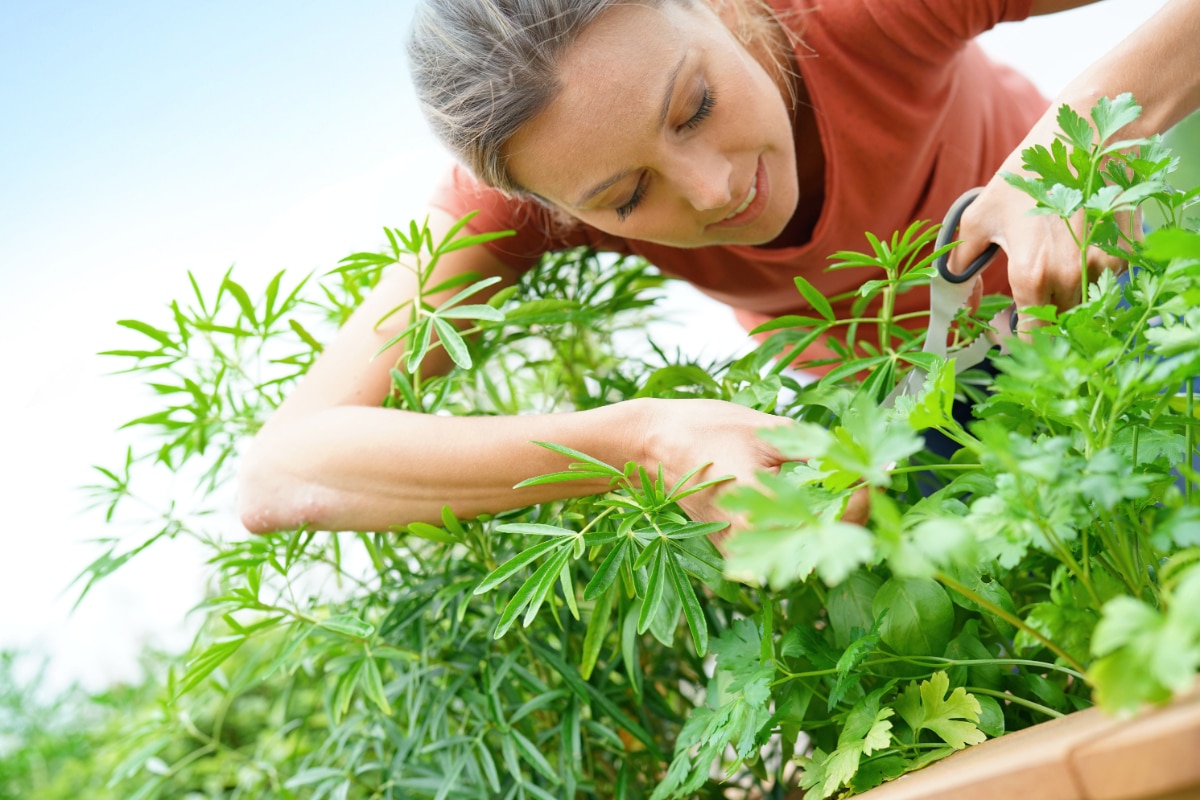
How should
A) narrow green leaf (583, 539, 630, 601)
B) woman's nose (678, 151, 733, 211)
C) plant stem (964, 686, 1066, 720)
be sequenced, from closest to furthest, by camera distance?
1. plant stem (964, 686, 1066, 720)
2. narrow green leaf (583, 539, 630, 601)
3. woman's nose (678, 151, 733, 211)

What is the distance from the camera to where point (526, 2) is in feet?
2.51

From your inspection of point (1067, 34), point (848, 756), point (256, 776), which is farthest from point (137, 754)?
point (1067, 34)

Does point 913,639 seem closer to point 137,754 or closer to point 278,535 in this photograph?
point 278,535

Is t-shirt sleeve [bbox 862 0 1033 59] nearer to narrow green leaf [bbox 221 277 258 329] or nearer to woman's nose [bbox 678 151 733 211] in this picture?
woman's nose [bbox 678 151 733 211]

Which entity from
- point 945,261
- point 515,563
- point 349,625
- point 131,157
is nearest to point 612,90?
point 945,261

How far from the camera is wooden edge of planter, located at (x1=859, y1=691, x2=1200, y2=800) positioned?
0.88 ft

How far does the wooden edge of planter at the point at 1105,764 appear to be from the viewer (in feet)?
0.88

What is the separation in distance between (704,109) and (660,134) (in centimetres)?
7

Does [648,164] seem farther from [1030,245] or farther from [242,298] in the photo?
[242,298]

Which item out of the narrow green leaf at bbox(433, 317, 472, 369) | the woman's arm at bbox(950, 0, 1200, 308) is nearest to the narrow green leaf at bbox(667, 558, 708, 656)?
the narrow green leaf at bbox(433, 317, 472, 369)

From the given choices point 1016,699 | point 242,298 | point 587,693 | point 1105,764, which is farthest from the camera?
point 242,298

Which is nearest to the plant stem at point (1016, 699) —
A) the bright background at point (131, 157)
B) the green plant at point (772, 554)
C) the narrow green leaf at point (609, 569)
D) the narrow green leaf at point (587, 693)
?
the green plant at point (772, 554)

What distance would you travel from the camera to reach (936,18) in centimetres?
101

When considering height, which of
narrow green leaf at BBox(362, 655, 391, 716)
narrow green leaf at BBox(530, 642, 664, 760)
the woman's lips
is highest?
the woman's lips
